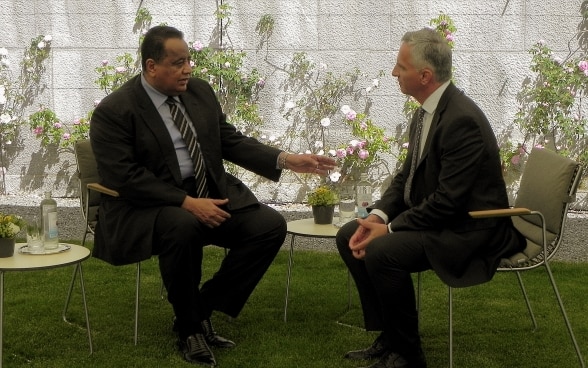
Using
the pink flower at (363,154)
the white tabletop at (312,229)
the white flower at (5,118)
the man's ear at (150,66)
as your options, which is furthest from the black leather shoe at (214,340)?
the white flower at (5,118)

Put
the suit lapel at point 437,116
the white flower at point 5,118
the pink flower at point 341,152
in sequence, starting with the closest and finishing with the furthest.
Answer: the suit lapel at point 437,116 → the pink flower at point 341,152 → the white flower at point 5,118

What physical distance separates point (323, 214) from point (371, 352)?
91 cm

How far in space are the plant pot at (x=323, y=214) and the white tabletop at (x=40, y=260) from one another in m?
1.24

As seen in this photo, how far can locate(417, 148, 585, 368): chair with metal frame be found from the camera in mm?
4070

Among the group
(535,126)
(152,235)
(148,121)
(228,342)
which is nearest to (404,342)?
(228,342)

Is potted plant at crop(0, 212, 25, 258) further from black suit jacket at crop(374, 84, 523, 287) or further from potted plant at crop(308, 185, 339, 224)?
black suit jacket at crop(374, 84, 523, 287)

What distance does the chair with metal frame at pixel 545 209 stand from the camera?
407 centimetres

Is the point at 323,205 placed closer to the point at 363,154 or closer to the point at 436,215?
the point at 436,215

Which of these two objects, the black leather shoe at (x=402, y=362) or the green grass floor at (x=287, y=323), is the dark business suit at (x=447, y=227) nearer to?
the black leather shoe at (x=402, y=362)

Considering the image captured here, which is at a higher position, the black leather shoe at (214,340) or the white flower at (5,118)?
the white flower at (5,118)

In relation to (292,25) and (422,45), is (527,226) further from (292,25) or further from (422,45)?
(292,25)

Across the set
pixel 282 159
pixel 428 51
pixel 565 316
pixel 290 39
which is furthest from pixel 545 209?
pixel 290 39

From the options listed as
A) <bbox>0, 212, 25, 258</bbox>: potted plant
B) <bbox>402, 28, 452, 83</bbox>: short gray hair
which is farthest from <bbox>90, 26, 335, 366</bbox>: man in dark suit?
<bbox>402, 28, 452, 83</bbox>: short gray hair

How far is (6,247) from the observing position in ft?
13.8
